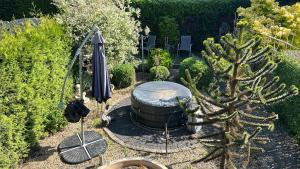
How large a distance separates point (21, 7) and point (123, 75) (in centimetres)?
975

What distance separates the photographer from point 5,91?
10.8 meters

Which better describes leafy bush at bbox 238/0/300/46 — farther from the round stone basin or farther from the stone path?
the round stone basin

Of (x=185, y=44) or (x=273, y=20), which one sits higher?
(x=273, y=20)

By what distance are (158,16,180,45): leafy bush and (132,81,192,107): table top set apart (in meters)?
6.82

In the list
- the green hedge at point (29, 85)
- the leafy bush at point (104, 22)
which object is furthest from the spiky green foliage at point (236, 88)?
the leafy bush at point (104, 22)

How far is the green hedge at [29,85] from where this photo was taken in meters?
10.8

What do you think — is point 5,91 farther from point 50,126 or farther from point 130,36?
point 130,36

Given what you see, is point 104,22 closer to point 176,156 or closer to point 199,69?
point 199,69

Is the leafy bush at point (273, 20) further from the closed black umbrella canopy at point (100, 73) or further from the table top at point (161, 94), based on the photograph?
the closed black umbrella canopy at point (100, 73)

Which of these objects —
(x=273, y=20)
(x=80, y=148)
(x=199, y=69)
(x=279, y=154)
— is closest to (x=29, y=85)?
(x=80, y=148)

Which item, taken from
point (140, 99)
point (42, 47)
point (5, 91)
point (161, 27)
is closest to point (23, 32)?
point (42, 47)

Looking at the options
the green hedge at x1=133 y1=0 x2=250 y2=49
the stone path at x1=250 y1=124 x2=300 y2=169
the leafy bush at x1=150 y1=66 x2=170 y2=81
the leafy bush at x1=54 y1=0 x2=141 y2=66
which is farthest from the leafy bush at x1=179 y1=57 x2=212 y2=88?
the green hedge at x1=133 y1=0 x2=250 y2=49

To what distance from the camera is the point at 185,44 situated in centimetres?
2178

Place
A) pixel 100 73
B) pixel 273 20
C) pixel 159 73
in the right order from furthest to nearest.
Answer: pixel 273 20
pixel 159 73
pixel 100 73
